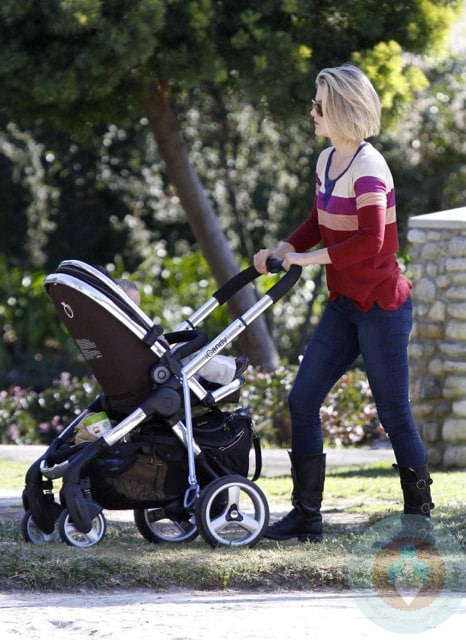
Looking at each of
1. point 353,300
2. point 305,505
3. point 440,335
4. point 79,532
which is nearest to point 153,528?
point 79,532

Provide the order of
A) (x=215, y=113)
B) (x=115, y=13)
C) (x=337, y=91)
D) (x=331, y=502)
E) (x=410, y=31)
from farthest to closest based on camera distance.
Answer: (x=215, y=113) → (x=410, y=31) → (x=115, y=13) → (x=331, y=502) → (x=337, y=91)

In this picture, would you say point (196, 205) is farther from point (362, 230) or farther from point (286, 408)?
point (362, 230)

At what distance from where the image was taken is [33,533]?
4656mm

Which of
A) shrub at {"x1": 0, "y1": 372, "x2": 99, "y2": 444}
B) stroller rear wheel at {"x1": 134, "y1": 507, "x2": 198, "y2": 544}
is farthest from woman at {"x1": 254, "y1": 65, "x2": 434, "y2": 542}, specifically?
shrub at {"x1": 0, "y1": 372, "x2": 99, "y2": 444}

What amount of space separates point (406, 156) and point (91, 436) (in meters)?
9.18

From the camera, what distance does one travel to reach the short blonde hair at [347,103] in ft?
14.2

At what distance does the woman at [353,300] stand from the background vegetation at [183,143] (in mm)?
2861

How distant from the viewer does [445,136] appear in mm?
13266

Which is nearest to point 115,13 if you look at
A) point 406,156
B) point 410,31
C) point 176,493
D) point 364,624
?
point 410,31

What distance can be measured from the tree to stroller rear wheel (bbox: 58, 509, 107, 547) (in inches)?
132

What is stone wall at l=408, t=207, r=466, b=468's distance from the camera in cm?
705

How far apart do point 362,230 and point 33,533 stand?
1719 millimetres

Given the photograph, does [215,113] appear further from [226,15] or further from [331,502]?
[331,502]

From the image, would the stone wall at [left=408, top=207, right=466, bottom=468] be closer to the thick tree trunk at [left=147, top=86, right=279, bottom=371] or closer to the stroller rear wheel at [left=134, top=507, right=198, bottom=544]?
the thick tree trunk at [left=147, top=86, right=279, bottom=371]
